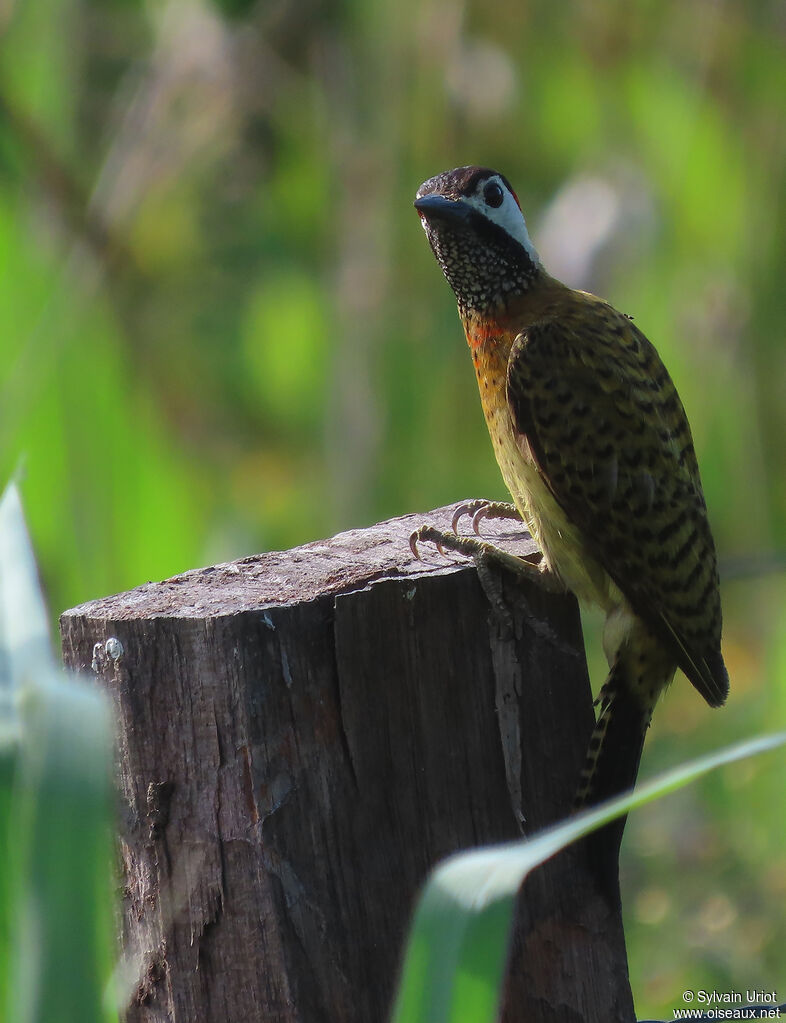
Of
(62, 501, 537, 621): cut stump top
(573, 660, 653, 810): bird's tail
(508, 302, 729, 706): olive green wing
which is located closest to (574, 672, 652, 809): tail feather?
(573, 660, 653, 810): bird's tail

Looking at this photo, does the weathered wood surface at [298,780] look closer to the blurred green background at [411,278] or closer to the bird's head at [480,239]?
the bird's head at [480,239]

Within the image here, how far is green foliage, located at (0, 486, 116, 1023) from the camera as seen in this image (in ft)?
3.46

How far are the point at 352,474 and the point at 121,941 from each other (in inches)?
108

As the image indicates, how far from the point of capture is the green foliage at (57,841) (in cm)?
106

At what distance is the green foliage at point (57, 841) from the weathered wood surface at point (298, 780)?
393 millimetres

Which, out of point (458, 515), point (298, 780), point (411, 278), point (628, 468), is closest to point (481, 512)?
point (458, 515)

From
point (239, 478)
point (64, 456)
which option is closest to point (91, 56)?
point (239, 478)

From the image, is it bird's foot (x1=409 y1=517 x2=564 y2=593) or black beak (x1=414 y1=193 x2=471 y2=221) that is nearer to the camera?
bird's foot (x1=409 y1=517 x2=564 y2=593)

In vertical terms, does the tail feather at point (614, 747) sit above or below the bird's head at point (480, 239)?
below

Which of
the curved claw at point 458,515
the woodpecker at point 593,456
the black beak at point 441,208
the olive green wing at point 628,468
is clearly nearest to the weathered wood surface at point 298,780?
the woodpecker at point 593,456

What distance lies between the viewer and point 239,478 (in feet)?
18.4

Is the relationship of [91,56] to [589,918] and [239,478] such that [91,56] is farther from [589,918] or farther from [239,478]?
[589,918]

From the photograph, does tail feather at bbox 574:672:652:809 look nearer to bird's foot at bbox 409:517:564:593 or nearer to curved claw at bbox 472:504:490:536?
bird's foot at bbox 409:517:564:593

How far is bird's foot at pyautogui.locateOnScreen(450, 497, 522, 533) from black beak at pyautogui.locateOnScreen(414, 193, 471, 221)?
624 mm
